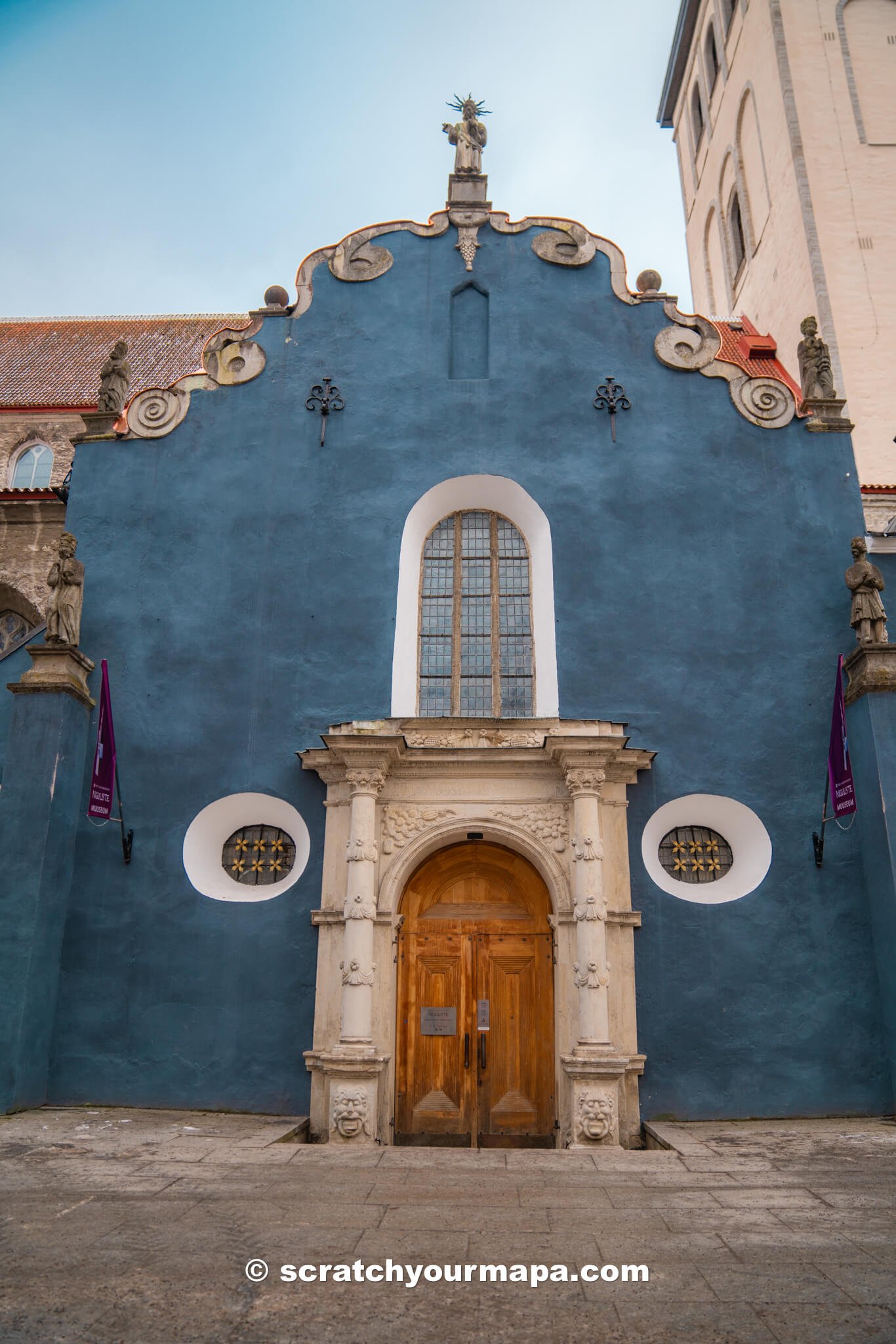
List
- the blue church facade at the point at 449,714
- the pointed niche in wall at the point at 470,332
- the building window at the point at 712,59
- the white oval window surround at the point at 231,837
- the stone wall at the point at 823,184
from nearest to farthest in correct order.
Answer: the blue church facade at the point at 449,714 < the white oval window surround at the point at 231,837 < the pointed niche in wall at the point at 470,332 < the stone wall at the point at 823,184 < the building window at the point at 712,59

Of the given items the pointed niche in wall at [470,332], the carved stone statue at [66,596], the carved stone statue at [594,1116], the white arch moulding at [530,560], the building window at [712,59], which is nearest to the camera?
the carved stone statue at [594,1116]

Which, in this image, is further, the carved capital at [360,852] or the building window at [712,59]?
the building window at [712,59]

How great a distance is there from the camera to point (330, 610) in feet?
35.6

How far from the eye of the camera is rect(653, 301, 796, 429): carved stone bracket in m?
11.5

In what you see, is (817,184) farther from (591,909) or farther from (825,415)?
(591,909)

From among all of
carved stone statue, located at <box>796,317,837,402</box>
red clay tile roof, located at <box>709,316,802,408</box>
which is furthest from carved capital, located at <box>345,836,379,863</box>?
red clay tile roof, located at <box>709,316,802,408</box>

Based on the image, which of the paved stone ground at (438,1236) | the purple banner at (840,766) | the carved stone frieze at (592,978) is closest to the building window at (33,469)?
the paved stone ground at (438,1236)

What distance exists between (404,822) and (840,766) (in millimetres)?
4392

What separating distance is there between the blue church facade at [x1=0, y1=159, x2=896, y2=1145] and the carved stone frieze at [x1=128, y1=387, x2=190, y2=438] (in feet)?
0.12

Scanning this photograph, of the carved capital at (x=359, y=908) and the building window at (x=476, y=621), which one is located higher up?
the building window at (x=476, y=621)

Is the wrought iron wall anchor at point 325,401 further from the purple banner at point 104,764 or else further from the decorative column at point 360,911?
the decorative column at point 360,911

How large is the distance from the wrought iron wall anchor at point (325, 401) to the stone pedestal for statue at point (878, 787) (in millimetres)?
6550

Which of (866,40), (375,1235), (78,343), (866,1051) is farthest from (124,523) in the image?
(866,40)

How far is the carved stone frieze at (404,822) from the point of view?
31.9 ft
